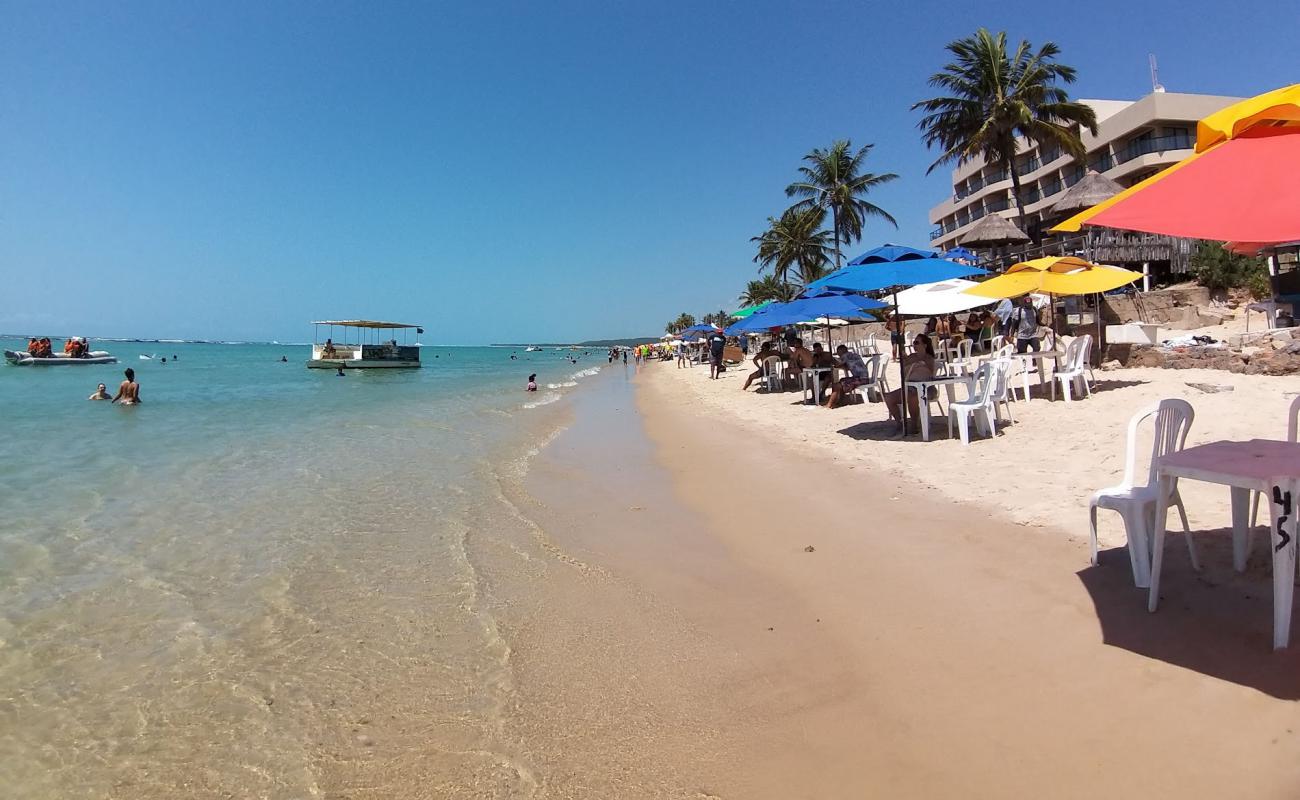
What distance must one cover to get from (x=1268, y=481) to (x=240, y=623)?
518cm

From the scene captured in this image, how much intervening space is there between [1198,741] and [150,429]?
699 inches

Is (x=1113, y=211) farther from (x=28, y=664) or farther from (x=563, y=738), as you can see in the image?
(x=28, y=664)

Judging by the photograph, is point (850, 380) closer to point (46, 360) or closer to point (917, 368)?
point (917, 368)

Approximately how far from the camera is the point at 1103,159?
37906mm

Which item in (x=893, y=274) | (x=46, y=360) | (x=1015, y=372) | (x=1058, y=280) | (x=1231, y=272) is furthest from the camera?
(x=46, y=360)

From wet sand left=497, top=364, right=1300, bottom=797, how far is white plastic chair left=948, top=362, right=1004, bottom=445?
2.49 metres

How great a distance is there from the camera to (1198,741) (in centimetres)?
225

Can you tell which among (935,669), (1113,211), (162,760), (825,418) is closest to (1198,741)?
(935,669)

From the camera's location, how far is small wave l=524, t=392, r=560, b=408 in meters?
21.1

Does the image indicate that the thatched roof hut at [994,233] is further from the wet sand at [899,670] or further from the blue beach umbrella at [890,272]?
the wet sand at [899,670]

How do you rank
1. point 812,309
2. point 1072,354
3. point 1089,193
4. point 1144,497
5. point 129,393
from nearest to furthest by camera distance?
point 1144,497, point 1072,354, point 812,309, point 1089,193, point 129,393

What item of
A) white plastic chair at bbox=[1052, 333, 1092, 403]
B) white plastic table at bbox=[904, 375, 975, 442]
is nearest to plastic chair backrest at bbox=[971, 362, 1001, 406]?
white plastic table at bbox=[904, 375, 975, 442]

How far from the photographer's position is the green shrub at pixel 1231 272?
18375 millimetres

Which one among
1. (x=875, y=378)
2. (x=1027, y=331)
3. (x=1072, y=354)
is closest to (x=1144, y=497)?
(x=1072, y=354)
